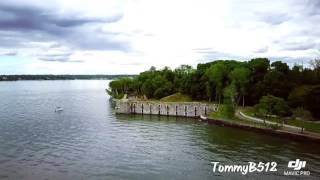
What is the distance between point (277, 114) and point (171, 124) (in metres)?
22.8

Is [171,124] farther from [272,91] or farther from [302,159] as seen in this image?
[302,159]

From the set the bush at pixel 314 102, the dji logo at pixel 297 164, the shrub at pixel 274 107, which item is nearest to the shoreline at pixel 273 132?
the shrub at pixel 274 107

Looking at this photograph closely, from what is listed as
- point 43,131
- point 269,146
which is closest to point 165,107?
point 43,131

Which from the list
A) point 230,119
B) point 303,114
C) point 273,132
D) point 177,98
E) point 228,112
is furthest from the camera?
point 177,98

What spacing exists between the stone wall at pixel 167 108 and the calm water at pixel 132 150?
560 inches

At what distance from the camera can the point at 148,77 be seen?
6043 inches

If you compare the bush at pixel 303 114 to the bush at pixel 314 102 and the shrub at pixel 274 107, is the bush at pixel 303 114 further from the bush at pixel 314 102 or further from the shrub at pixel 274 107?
the bush at pixel 314 102

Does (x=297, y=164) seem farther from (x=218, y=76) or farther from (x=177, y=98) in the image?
(x=177, y=98)

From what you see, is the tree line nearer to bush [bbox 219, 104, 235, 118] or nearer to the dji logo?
bush [bbox 219, 104, 235, 118]

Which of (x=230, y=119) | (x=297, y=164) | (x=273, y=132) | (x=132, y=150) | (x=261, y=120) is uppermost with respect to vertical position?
(x=261, y=120)

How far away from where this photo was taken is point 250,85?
10469cm

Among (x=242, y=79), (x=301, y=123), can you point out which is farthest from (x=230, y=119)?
(x=242, y=79)

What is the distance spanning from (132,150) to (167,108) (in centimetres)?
4971

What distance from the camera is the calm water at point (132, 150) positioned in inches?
1949
